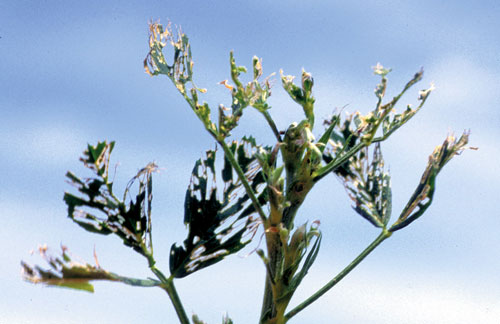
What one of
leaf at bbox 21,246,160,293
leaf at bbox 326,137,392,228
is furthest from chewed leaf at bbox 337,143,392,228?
leaf at bbox 21,246,160,293

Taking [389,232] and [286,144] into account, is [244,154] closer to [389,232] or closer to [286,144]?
[286,144]

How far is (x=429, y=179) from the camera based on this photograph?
3.06 meters

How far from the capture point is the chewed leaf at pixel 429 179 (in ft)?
10.1

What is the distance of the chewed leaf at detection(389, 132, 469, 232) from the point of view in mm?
3065

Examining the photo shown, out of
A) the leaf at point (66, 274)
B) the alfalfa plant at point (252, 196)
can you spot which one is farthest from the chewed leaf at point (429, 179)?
the leaf at point (66, 274)

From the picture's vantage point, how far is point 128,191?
3.31 meters

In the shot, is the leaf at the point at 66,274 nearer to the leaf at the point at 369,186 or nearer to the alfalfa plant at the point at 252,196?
the alfalfa plant at the point at 252,196

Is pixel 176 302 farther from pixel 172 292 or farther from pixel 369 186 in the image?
pixel 369 186

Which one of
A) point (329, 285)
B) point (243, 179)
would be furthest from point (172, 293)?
point (329, 285)

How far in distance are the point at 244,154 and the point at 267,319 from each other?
95 centimetres

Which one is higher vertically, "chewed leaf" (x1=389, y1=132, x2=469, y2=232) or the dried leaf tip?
the dried leaf tip

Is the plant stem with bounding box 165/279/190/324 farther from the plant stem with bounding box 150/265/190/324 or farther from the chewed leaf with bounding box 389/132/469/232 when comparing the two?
the chewed leaf with bounding box 389/132/469/232

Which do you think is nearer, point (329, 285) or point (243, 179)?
point (329, 285)


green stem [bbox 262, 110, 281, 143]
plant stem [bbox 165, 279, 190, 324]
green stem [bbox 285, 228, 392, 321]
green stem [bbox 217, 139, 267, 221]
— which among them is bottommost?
green stem [bbox 285, 228, 392, 321]
